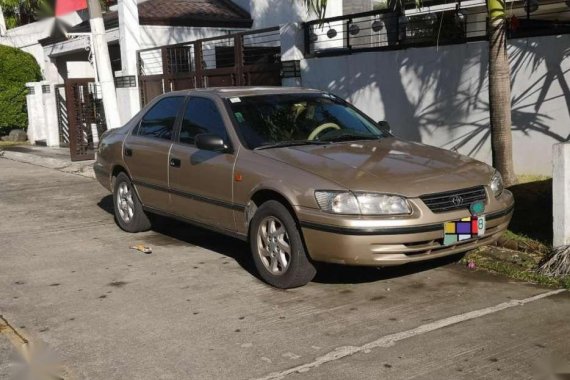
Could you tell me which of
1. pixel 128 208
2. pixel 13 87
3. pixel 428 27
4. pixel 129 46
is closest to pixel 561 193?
pixel 128 208

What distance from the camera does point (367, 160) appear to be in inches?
217

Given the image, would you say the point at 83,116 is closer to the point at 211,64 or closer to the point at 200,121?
the point at 211,64

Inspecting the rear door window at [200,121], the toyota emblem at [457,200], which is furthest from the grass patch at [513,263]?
the rear door window at [200,121]

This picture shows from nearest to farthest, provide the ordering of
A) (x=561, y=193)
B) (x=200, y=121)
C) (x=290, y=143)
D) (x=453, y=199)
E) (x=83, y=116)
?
(x=453, y=199), (x=561, y=193), (x=290, y=143), (x=200, y=121), (x=83, y=116)

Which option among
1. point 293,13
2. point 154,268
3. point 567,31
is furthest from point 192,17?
point 154,268

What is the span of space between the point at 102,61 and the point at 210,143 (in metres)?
8.14

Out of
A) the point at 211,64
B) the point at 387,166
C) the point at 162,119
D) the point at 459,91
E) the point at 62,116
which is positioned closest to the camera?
the point at 387,166

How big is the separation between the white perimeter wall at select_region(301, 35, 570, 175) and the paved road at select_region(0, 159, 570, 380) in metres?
3.41

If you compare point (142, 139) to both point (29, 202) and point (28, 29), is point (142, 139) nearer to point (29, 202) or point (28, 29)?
point (29, 202)

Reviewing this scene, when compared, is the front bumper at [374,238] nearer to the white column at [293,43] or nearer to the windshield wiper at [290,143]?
the windshield wiper at [290,143]

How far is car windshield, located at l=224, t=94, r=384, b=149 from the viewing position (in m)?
6.04

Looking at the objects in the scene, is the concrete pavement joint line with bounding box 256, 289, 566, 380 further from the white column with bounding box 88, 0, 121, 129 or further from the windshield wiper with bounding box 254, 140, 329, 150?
the white column with bounding box 88, 0, 121, 129

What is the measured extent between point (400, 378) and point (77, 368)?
1.90m

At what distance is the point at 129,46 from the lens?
15.6 metres
